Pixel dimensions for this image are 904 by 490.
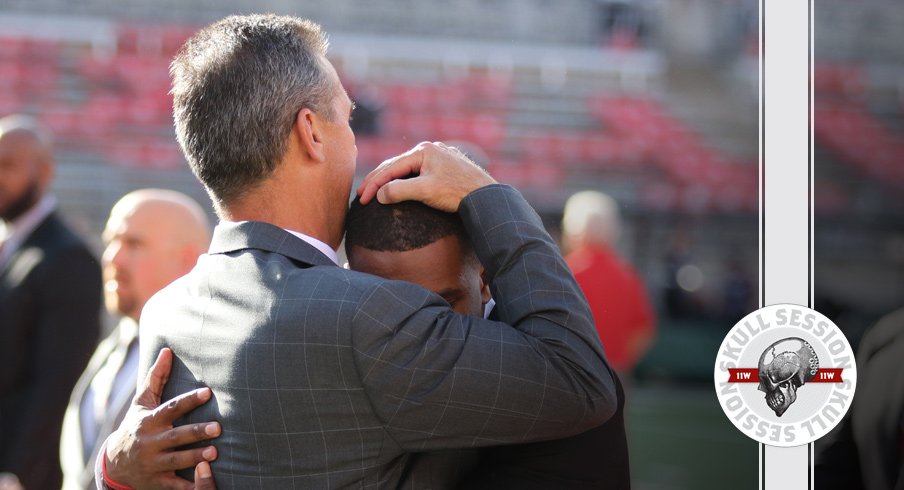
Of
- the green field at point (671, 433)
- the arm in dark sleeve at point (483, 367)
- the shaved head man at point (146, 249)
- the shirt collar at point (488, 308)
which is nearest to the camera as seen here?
the arm in dark sleeve at point (483, 367)

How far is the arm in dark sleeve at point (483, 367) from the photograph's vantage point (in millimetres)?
840

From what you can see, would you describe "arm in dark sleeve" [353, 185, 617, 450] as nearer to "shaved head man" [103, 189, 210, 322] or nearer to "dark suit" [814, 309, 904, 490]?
"dark suit" [814, 309, 904, 490]

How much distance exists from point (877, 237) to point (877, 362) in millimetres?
372

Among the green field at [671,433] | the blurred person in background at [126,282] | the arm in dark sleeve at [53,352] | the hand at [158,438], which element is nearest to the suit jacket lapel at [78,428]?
the blurred person in background at [126,282]

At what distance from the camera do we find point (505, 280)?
92cm

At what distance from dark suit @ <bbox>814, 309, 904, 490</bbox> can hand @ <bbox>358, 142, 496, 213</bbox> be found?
1.71ft

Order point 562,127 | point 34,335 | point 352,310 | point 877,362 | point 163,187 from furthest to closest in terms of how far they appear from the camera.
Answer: point 562,127 < point 163,187 < point 34,335 < point 877,362 < point 352,310

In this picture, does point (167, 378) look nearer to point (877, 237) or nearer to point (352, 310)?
point (352, 310)

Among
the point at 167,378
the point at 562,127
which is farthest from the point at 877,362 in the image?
the point at 562,127

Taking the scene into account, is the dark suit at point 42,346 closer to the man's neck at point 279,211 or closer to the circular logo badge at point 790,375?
the man's neck at point 279,211

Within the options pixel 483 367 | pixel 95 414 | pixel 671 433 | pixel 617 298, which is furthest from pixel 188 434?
pixel 671 433

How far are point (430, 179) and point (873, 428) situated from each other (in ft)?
2.07

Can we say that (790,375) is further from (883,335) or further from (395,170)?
(395,170)

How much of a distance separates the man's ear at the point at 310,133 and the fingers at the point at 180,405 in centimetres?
25
